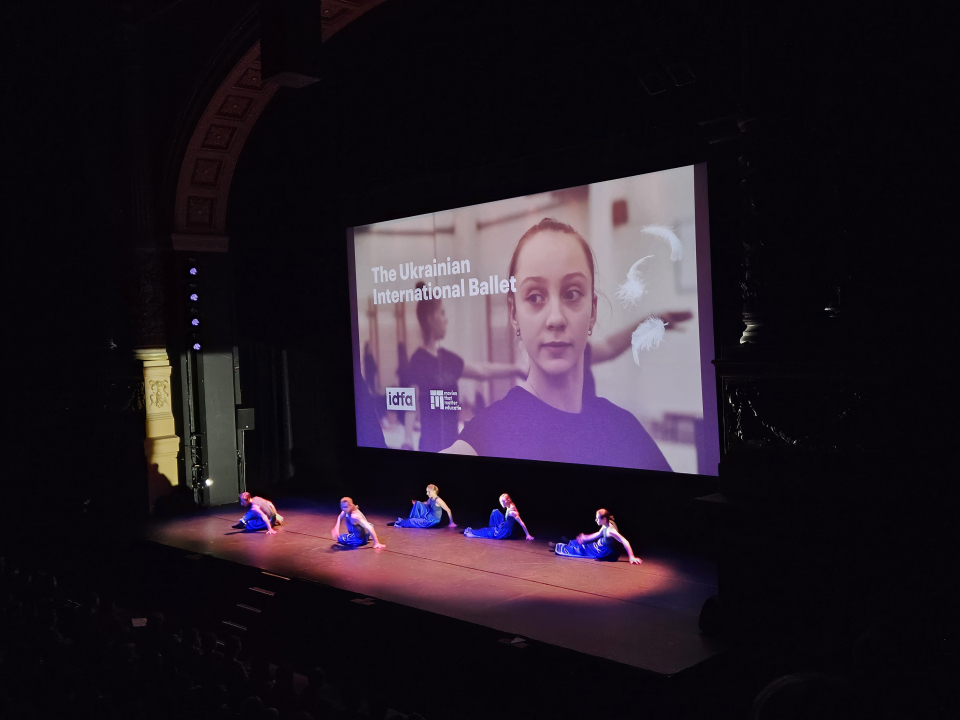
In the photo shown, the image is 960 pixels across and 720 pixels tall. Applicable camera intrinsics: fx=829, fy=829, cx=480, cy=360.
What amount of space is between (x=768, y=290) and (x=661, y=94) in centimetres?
264

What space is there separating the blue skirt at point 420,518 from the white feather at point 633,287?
2.69 m

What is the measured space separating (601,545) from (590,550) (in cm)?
13

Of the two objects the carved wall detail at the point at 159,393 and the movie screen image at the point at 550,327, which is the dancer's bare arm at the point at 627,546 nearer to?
the movie screen image at the point at 550,327

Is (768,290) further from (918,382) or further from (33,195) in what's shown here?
(33,195)

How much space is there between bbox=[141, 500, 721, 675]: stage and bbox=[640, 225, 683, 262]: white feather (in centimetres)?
229

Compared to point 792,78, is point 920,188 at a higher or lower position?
lower

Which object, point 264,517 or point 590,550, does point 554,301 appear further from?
point 264,517

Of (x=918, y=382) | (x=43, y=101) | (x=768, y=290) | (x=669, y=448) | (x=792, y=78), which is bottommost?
(x=669, y=448)

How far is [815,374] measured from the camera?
13.5 ft

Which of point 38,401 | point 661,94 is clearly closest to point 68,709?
point 661,94

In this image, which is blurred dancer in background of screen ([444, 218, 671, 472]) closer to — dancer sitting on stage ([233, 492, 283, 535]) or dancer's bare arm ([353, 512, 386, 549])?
dancer's bare arm ([353, 512, 386, 549])

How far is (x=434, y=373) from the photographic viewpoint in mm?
8250

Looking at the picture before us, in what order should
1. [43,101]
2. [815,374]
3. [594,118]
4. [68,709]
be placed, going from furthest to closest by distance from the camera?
[43,101]
[594,118]
[815,374]
[68,709]

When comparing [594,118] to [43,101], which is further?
[43,101]
